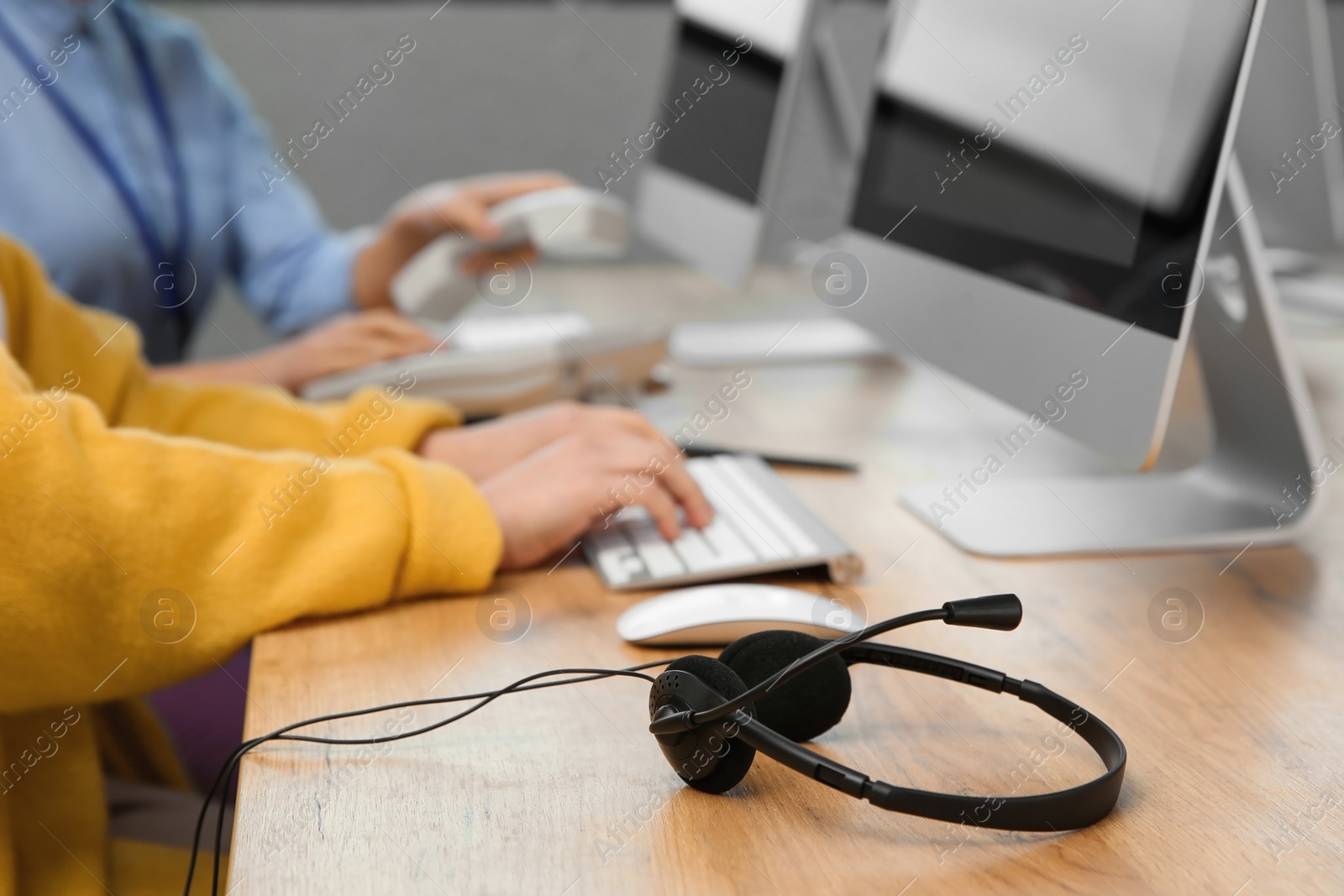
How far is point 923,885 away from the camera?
0.36 meters

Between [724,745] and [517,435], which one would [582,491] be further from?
[724,745]

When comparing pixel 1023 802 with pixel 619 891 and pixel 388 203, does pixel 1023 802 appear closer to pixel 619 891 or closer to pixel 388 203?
pixel 619 891

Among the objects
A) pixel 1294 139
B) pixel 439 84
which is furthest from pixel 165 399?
pixel 439 84

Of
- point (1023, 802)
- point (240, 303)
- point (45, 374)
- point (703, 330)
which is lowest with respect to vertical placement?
point (240, 303)

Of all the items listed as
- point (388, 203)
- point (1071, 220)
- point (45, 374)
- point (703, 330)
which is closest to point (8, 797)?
point (45, 374)

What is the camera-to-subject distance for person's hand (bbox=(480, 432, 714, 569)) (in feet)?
2.03

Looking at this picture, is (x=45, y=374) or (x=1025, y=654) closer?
(x=1025, y=654)

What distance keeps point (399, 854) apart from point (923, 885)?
19 centimetres

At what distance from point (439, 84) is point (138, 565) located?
5.00 ft

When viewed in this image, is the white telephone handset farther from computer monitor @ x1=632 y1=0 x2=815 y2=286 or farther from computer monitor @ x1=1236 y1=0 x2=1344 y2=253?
computer monitor @ x1=1236 y1=0 x2=1344 y2=253

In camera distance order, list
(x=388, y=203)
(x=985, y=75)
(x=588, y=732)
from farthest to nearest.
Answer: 1. (x=388, y=203)
2. (x=985, y=75)
3. (x=588, y=732)

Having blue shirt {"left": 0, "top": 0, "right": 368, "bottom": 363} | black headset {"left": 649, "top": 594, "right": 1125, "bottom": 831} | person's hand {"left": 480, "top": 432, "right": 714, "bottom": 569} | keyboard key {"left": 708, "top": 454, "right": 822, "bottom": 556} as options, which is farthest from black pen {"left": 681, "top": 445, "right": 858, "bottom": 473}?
blue shirt {"left": 0, "top": 0, "right": 368, "bottom": 363}

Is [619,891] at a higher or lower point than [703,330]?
higher

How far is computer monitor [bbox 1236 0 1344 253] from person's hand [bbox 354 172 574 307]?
73 centimetres
